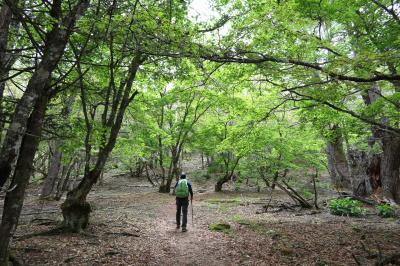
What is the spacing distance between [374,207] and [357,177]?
13.0 ft

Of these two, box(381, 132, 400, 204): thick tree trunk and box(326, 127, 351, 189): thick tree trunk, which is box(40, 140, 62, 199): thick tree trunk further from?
box(326, 127, 351, 189): thick tree trunk

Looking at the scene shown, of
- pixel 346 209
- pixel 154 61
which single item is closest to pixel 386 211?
pixel 346 209

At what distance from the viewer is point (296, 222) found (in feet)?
34.5

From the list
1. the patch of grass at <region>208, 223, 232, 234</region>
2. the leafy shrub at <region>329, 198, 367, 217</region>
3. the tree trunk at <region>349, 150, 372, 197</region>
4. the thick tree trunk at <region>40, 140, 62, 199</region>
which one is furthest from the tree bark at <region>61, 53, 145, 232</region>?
the tree trunk at <region>349, 150, 372, 197</region>

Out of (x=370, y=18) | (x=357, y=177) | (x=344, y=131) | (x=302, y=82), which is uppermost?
(x=370, y=18)

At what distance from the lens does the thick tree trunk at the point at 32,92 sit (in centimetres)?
438

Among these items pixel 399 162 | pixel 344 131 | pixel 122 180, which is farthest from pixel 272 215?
pixel 122 180

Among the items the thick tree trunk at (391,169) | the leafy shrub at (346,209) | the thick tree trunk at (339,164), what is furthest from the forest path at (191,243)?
the thick tree trunk at (339,164)

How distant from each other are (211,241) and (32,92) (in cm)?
601

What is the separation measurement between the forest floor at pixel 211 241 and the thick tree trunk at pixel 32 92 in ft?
7.17

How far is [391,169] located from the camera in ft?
41.1

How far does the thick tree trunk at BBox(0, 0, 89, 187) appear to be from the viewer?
172 inches

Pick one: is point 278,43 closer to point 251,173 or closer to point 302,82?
point 302,82

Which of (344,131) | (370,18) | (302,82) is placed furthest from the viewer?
(344,131)
